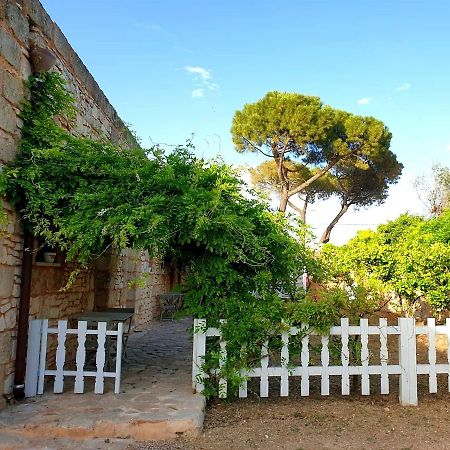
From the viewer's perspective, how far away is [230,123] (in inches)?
720

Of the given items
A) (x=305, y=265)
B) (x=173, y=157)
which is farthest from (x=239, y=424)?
(x=173, y=157)

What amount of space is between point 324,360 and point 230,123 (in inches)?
593

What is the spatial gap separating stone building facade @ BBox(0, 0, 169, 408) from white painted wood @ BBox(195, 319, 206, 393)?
75 centimetres

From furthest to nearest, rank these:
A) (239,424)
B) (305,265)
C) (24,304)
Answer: (305,265)
(24,304)
(239,424)

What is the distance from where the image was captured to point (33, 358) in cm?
426

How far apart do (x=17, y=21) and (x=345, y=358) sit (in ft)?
15.6

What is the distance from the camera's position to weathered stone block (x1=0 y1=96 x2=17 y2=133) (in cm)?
390

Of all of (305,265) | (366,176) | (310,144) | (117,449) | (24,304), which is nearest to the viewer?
(117,449)

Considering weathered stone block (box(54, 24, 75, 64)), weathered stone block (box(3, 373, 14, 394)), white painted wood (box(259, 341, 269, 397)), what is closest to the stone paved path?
weathered stone block (box(3, 373, 14, 394))

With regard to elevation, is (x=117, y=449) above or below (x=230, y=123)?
below

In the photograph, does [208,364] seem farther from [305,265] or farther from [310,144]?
[310,144]

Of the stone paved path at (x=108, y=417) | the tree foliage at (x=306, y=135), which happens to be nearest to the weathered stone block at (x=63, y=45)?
the stone paved path at (x=108, y=417)

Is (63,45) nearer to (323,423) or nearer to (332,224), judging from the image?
(323,423)

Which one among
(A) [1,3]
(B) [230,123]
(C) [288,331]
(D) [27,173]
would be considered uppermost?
(B) [230,123]
